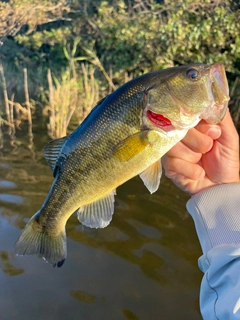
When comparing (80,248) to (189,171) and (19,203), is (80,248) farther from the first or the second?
(189,171)

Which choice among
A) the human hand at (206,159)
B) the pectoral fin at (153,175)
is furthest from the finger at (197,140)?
the pectoral fin at (153,175)

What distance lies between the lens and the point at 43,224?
6.70 feet

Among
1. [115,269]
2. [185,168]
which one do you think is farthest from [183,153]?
[115,269]

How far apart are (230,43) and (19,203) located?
7.04 metres

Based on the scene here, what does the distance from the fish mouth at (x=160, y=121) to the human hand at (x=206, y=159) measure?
319mm

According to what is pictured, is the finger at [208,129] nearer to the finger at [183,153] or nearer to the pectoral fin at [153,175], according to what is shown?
the finger at [183,153]

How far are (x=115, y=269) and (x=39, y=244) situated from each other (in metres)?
2.08

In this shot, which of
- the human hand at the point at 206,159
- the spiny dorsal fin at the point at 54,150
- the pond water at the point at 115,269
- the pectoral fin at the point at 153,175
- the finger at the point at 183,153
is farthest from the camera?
the pond water at the point at 115,269

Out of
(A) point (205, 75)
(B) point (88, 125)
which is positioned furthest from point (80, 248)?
(A) point (205, 75)

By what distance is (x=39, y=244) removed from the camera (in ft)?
6.81

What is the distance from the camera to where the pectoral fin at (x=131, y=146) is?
172 centimetres

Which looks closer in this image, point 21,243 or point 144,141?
point 144,141

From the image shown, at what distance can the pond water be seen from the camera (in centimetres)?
347

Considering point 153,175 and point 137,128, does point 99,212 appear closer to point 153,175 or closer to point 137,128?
point 153,175
